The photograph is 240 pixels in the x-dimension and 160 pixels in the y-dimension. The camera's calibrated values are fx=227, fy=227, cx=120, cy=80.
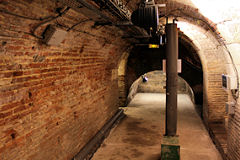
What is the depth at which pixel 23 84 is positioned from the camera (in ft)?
10.4

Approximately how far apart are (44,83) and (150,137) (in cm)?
445

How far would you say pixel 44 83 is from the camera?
3.71 metres

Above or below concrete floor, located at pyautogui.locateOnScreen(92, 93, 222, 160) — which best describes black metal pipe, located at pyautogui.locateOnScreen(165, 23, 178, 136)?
above

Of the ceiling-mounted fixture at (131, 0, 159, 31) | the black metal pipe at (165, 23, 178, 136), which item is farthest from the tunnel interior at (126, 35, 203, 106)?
the ceiling-mounted fixture at (131, 0, 159, 31)

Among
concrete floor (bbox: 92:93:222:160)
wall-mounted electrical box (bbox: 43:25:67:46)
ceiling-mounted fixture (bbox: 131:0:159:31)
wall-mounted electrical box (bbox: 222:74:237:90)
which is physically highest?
ceiling-mounted fixture (bbox: 131:0:159:31)

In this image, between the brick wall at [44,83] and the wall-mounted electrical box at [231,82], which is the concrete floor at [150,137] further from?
the wall-mounted electrical box at [231,82]

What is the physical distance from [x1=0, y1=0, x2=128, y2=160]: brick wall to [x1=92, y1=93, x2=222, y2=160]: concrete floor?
3.29 feet

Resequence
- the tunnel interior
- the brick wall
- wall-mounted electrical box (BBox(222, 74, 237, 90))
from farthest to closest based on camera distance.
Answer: the tunnel interior < wall-mounted electrical box (BBox(222, 74, 237, 90)) < the brick wall

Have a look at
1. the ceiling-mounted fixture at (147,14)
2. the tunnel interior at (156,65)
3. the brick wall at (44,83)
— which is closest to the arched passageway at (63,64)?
the brick wall at (44,83)

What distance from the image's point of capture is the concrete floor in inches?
231

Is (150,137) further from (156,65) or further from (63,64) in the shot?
(156,65)

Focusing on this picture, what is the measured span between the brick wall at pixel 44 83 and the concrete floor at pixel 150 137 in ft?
3.29

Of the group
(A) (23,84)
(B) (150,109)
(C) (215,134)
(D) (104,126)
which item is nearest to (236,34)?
(A) (23,84)

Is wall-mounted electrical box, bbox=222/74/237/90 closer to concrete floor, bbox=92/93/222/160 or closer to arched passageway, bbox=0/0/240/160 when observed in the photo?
arched passageway, bbox=0/0/240/160
